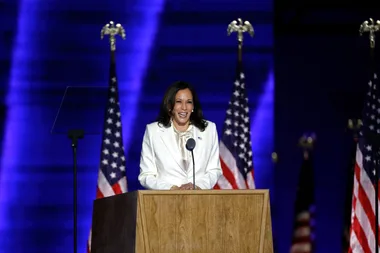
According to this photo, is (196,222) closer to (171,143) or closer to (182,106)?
(171,143)

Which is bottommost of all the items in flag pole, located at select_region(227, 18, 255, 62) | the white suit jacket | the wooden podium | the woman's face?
the wooden podium

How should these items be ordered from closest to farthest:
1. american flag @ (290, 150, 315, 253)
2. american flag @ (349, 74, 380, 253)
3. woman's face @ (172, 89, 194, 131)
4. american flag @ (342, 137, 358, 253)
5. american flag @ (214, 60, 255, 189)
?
woman's face @ (172, 89, 194, 131) → american flag @ (349, 74, 380, 253) → american flag @ (214, 60, 255, 189) → american flag @ (290, 150, 315, 253) → american flag @ (342, 137, 358, 253)

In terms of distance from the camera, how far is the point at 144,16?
852 cm

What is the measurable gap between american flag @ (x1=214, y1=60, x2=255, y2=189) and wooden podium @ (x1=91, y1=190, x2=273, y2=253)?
288 centimetres

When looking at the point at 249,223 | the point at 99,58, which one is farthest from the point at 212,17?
the point at 249,223

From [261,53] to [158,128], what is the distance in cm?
300

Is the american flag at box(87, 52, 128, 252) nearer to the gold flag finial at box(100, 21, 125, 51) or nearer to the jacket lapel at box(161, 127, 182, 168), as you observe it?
the gold flag finial at box(100, 21, 125, 51)

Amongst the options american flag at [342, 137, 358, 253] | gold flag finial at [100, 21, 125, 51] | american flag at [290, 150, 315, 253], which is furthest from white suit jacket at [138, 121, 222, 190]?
american flag at [342, 137, 358, 253]

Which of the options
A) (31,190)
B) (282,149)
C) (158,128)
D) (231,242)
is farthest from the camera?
(282,149)

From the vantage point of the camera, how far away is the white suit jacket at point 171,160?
554cm

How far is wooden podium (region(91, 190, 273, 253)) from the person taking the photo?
468cm

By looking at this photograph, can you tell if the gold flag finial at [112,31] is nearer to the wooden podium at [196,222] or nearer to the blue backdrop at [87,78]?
the blue backdrop at [87,78]

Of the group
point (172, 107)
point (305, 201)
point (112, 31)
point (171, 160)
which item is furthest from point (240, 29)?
point (171, 160)

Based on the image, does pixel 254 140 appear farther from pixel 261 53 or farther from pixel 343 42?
pixel 343 42
